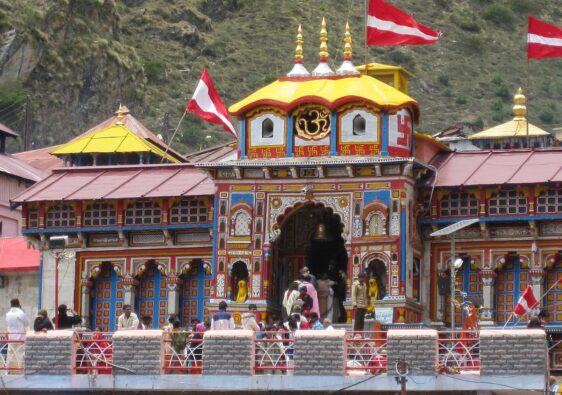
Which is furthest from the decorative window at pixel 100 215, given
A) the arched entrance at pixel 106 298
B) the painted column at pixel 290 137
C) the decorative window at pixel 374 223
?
the decorative window at pixel 374 223

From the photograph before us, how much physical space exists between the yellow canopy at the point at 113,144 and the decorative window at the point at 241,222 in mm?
15716

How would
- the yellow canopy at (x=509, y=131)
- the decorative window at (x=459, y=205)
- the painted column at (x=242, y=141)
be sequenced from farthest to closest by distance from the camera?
the yellow canopy at (x=509, y=131) < the painted column at (x=242, y=141) < the decorative window at (x=459, y=205)

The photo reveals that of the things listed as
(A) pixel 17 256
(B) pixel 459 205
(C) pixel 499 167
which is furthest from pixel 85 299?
(C) pixel 499 167

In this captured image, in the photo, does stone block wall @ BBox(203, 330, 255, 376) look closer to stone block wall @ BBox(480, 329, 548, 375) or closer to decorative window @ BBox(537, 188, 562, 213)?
stone block wall @ BBox(480, 329, 548, 375)

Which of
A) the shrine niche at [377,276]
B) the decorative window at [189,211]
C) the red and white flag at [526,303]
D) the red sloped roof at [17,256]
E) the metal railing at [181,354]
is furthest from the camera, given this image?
the red sloped roof at [17,256]

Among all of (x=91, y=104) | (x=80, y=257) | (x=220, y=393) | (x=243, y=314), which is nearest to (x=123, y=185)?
(x=80, y=257)

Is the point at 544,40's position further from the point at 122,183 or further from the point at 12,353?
the point at 12,353

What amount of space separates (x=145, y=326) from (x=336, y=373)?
617 centimetres

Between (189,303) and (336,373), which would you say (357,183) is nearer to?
(189,303)

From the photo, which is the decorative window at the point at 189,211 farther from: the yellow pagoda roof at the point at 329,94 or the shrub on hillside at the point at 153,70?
the shrub on hillside at the point at 153,70

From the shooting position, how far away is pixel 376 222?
56.5 meters

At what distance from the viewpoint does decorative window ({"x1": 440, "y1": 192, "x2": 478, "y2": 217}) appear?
57.6 metres

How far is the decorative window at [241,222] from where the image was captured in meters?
57.3

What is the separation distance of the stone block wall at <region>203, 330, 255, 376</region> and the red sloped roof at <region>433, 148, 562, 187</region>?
35.8 feet
